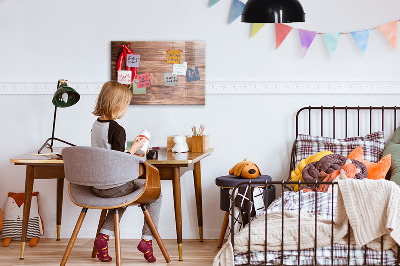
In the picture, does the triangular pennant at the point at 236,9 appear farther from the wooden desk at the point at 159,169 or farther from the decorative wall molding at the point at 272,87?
the wooden desk at the point at 159,169

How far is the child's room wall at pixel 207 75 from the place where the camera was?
427cm

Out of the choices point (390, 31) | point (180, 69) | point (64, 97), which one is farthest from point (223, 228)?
point (390, 31)

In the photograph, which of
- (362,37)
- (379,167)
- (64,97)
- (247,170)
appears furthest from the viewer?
(362,37)

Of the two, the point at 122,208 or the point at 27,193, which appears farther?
the point at 27,193

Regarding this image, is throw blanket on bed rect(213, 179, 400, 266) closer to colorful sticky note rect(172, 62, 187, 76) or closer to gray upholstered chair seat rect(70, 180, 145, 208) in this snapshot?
gray upholstered chair seat rect(70, 180, 145, 208)

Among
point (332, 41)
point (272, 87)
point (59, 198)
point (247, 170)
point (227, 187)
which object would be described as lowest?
point (59, 198)

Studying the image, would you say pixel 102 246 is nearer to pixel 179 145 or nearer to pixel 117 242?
pixel 117 242

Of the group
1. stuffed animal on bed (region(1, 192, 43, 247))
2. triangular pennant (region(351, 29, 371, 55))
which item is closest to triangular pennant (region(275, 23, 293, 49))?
triangular pennant (region(351, 29, 371, 55))

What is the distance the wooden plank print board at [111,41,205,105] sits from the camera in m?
4.32

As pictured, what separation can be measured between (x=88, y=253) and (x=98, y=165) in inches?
37.7

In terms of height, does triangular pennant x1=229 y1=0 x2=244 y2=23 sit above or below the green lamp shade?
above

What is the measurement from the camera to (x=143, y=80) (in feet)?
14.3

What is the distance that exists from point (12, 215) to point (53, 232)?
323 millimetres

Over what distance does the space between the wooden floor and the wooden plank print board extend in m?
1.00
